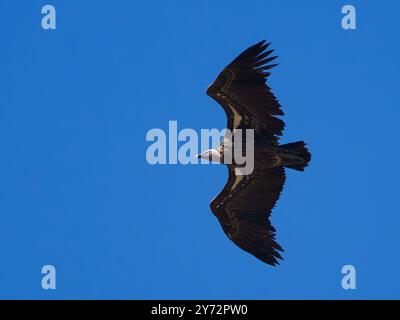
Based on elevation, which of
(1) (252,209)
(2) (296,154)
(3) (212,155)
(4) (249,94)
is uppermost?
(4) (249,94)

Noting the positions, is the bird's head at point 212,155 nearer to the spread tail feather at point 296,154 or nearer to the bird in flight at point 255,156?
the bird in flight at point 255,156

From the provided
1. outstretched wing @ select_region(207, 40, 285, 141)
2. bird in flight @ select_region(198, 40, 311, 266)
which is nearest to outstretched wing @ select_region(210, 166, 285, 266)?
bird in flight @ select_region(198, 40, 311, 266)

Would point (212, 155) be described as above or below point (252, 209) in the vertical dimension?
above

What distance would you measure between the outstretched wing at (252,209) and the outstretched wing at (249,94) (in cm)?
151

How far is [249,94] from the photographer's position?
24453 millimetres

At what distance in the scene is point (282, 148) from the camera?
24.5 m

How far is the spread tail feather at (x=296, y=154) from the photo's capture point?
80.2ft

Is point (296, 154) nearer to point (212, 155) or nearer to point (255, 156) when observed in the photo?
point (255, 156)

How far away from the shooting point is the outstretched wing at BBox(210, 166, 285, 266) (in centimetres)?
2586

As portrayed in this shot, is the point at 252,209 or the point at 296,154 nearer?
the point at 296,154

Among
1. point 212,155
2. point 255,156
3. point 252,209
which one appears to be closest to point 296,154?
point 255,156

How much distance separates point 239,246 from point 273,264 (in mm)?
1177

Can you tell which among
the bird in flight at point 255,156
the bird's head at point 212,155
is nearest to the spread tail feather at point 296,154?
the bird in flight at point 255,156

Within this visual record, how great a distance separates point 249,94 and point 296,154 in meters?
2.08
